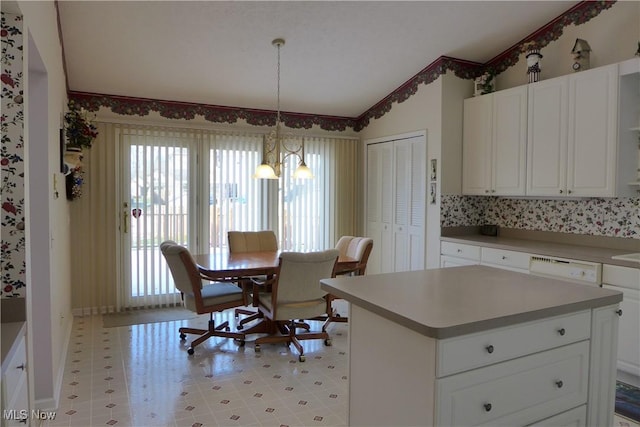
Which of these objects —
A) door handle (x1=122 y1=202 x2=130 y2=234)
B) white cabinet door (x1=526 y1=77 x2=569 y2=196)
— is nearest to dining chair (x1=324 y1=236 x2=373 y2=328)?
white cabinet door (x1=526 y1=77 x2=569 y2=196)

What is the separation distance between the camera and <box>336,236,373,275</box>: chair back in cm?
416

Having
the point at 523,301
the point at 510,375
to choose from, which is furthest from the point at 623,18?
the point at 510,375

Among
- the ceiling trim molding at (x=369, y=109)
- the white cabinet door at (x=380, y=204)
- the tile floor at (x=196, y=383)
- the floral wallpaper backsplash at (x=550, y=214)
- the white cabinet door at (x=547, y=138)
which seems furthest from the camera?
the white cabinet door at (x=380, y=204)

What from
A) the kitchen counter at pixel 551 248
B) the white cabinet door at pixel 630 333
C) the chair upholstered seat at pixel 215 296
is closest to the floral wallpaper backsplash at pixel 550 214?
the kitchen counter at pixel 551 248

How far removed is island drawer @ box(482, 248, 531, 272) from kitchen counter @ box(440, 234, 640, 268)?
1.5 inches

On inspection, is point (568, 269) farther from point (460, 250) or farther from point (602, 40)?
point (602, 40)

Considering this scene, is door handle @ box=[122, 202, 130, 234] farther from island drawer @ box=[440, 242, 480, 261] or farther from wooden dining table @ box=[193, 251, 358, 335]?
island drawer @ box=[440, 242, 480, 261]

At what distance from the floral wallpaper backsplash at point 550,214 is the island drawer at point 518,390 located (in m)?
2.32

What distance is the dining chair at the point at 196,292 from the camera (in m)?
3.52

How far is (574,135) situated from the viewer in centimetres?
367

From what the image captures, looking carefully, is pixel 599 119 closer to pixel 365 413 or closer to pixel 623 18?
pixel 623 18

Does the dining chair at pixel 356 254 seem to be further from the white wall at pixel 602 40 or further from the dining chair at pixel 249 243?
the white wall at pixel 602 40

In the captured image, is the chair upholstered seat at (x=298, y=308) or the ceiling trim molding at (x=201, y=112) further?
the ceiling trim molding at (x=201, y=112)

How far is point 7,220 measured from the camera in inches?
75.4
